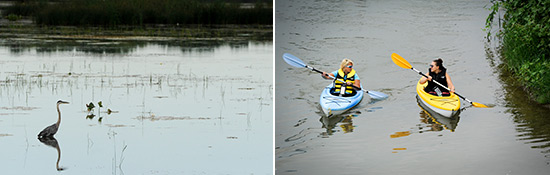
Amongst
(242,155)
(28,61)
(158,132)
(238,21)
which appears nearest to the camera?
(242,155)

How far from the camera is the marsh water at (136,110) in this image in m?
5.64

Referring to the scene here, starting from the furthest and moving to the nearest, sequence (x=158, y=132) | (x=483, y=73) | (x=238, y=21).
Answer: (x=238, y=21) < (x=483, y=73) < (x=158, y=132)

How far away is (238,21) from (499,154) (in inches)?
276

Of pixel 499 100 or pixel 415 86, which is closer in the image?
pixel 499 100

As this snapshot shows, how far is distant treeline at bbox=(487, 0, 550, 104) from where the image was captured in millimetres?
5719

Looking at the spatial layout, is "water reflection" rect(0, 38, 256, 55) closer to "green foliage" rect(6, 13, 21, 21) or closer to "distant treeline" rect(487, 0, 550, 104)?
"green foliage" rect(6, 13, 21, 21)

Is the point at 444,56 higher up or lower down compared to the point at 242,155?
higher up

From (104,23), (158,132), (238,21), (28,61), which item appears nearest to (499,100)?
(158,132)

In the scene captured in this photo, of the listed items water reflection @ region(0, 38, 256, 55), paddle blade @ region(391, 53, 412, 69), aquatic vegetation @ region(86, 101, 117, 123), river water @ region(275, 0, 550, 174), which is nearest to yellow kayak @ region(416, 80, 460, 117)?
river water @ region(275, 0, 550, 174)

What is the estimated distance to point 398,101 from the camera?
21.6 feet

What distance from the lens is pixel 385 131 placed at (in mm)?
5988

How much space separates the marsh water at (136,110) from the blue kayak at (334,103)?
0.45 meters

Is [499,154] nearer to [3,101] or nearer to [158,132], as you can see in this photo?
[158,132]

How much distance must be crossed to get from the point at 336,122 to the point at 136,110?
165cm
